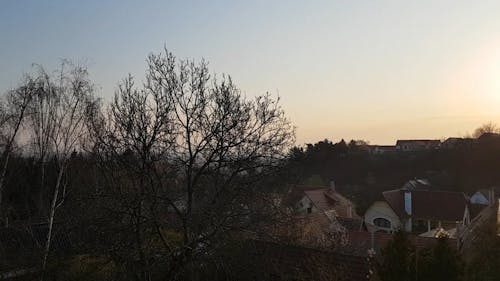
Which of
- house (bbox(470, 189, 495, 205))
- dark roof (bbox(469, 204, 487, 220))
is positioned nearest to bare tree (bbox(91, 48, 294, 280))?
dark roof (bbox(469, 204, 487, 220))

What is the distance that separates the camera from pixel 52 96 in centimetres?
1558

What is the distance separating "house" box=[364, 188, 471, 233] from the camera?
3362 cm

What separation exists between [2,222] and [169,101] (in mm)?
10600

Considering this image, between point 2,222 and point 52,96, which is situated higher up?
point 52,96

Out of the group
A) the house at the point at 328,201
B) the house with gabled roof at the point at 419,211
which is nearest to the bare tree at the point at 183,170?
the house at the point at 328,201

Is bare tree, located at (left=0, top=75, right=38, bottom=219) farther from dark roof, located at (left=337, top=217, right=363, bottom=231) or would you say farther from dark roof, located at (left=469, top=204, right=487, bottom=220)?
dark roof, located at (left=469, top=204, right=487, bottom=220)

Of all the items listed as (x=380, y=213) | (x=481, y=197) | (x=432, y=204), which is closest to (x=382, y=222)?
(x=380, y=213)

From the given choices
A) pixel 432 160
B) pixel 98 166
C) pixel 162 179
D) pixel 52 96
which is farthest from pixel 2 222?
pixel 432 160

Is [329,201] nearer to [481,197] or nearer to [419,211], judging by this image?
[419,211]

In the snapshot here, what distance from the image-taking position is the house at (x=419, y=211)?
110ft

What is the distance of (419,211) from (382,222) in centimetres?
262

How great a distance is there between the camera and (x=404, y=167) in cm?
5375

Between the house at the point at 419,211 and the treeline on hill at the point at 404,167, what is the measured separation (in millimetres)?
9086

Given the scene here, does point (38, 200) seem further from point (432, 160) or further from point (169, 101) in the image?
point (432, 160)
